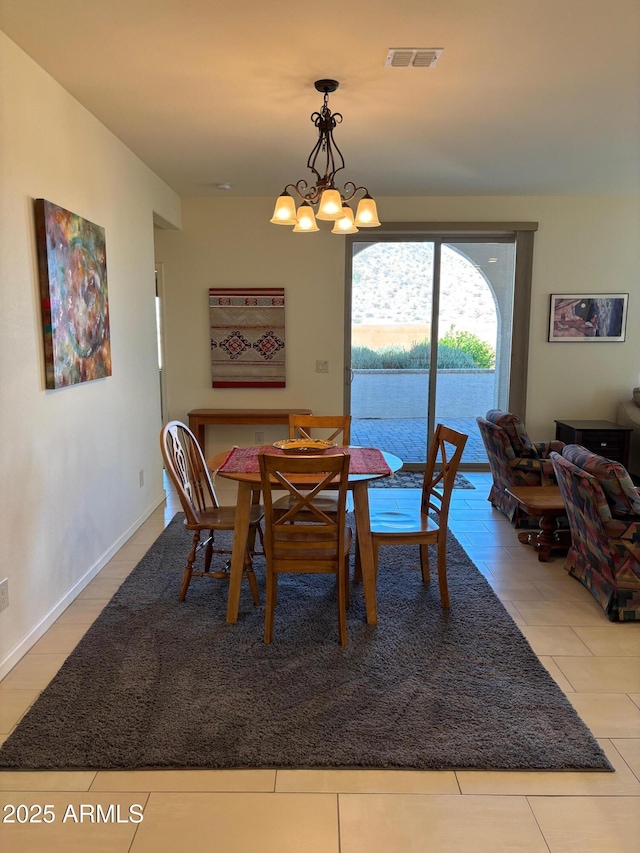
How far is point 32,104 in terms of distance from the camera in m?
2.72

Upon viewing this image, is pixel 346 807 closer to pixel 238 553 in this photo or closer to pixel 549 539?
pixel 238 553

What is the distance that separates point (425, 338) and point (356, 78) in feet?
10.7

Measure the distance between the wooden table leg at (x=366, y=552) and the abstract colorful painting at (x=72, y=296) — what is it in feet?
5.11

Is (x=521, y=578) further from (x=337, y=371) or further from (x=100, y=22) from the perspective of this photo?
(x=100, y=22)

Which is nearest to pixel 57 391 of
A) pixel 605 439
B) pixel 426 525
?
pixel 426 525

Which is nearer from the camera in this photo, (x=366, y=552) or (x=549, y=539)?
(x=366, y=552)

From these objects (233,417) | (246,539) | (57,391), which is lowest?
(246,539)

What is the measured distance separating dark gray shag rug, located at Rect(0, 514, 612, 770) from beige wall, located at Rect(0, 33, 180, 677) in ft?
1.30

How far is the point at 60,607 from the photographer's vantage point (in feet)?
9.95

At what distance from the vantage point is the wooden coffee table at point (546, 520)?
375 centimetres

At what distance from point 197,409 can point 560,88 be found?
4.03 m

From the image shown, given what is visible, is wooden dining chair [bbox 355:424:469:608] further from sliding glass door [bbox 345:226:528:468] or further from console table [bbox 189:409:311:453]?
sliding glass door [bbox 345:226:528:468]

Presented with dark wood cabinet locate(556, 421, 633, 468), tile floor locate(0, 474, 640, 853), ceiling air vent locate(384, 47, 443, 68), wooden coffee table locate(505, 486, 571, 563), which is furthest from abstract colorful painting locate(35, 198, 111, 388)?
dark wood cabinet locate(556, 421, 633, 468)

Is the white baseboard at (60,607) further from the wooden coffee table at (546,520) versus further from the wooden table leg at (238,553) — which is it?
the wooden coffee table at (546,520)
